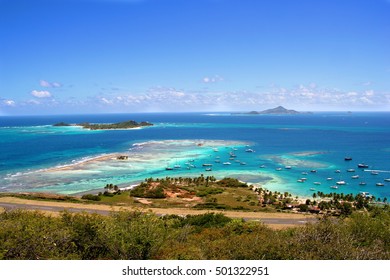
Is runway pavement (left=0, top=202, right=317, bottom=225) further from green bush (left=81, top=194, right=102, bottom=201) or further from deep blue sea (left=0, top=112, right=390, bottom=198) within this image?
deep blue sea (left=0, top=112, right=390, bottom=198)

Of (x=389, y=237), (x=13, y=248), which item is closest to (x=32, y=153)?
(x=13, y=248)

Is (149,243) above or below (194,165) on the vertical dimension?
above

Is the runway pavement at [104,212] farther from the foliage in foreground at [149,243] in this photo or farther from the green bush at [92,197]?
the foliage in foreground at [149,243]

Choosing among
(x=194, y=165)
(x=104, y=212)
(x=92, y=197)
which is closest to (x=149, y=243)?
(x=104, y=212)

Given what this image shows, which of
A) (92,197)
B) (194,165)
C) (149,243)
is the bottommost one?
(92,197)

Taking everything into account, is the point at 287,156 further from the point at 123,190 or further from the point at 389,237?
the point at 389,237

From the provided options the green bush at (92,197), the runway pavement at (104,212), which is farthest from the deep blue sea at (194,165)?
the runway pavement at (104,212)

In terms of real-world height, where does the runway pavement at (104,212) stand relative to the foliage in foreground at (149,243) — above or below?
below

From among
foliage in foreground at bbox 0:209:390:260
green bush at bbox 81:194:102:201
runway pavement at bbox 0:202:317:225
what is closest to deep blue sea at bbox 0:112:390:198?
green bush at bbox 81:194:102:201

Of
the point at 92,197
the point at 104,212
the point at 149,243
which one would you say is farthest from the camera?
the point at 92,197

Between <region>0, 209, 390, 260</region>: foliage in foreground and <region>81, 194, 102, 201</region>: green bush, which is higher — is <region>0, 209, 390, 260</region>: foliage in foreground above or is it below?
above

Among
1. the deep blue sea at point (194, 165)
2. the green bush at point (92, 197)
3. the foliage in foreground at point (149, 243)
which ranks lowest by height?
the green bush at point (92, 197)

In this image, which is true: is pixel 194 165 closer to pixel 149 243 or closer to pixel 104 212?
pixel 104 212
